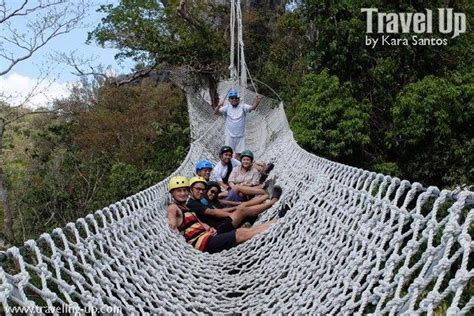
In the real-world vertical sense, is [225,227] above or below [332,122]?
below

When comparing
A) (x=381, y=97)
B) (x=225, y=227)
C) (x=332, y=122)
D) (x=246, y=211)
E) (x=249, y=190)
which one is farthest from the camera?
(x=381, y=97)

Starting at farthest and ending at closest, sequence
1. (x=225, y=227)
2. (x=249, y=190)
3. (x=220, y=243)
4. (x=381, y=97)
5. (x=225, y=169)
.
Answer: (x=381, y=97)
(x=225, y=169)
(x=249, y=190)
(x=225, y=227)
(x=220, y=243)

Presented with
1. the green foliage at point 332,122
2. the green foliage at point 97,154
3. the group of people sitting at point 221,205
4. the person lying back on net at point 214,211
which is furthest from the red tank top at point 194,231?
the green foliage at point 97,154

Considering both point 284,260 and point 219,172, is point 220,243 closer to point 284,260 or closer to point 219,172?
point 284,260

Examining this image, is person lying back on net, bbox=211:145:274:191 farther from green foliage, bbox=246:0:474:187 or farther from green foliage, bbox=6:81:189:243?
green foliage, bbox=6:81:189:243

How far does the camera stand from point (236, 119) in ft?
15.1

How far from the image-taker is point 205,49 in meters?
8.57

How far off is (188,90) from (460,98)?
5.22 metres

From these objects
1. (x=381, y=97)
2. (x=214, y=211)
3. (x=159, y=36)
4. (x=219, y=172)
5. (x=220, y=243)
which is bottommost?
(x=220, y=243)

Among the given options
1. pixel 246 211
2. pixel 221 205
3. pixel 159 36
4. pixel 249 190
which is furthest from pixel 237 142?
pixel 159 36

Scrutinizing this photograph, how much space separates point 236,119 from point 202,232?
2209mm

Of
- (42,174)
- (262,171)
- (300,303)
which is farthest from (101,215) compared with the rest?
(42,174)

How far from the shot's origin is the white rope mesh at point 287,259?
120 centimetres

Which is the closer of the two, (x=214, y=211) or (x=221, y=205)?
(x=214, y=211)
